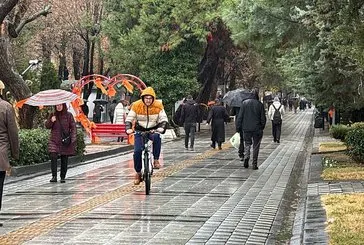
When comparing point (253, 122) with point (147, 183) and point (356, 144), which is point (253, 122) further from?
point (147, 183)

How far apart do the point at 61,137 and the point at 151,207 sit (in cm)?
425

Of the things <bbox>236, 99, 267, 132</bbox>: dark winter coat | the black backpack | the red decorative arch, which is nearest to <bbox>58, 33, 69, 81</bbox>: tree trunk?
the red decorative arch

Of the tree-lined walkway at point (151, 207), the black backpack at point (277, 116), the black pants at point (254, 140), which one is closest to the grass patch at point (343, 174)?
the tree-lined walkway at point (151, 207)

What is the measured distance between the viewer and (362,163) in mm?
15586

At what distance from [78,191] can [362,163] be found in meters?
6.65

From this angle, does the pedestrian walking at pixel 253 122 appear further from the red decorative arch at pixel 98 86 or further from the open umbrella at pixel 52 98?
the red decorative arch at pixel 98 86

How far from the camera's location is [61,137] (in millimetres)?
14008

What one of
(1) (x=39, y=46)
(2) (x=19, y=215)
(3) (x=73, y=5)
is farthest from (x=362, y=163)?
(1) (x=39, y=46)

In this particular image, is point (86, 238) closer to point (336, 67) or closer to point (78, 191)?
point (78, 191)

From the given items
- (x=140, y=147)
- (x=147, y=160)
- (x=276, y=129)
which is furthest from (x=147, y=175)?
(x=276, y=129)

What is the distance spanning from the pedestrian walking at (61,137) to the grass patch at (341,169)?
504 centimetres

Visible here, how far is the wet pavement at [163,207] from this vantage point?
8156 millimetres

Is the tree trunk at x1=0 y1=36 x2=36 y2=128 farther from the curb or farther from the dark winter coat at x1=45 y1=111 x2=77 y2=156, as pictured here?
the dark winter coat at x1=45 y1=111 x2=77 y2=156

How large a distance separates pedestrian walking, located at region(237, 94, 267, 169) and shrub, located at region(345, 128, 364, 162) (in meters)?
2.02
